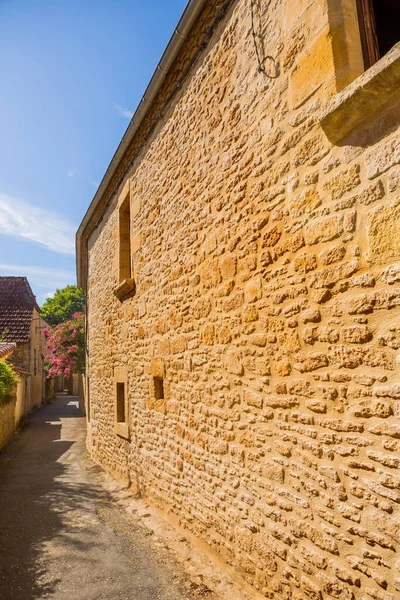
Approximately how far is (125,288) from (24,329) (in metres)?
12.1

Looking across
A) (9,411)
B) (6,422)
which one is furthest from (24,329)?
(6,422)

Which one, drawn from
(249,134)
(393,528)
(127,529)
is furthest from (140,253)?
(393,528)

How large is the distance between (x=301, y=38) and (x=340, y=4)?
29cm

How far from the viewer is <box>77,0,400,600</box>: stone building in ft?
6.69

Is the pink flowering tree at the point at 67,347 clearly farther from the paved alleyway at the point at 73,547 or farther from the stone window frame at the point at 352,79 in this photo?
the stone window frame at the point at 352,79

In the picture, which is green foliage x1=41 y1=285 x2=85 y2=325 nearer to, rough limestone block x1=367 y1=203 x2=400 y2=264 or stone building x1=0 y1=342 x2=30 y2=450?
stone building x1=0 y1=342 x2=30 y2=450

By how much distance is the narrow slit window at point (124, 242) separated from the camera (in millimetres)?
6566

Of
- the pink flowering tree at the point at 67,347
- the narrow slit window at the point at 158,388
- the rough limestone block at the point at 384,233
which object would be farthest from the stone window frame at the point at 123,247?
→ the pink flowering tree at the point at 67,347

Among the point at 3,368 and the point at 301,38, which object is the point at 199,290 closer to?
the point at 301,38

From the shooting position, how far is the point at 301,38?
2637 mm

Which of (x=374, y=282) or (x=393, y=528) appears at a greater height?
(x=374, y=282)

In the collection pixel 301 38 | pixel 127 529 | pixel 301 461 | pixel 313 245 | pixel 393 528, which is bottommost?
pixel 127 529

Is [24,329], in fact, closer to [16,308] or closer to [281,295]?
[16,308]

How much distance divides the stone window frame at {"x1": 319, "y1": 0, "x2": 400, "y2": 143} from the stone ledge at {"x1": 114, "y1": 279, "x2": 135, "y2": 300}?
4.05 meters
